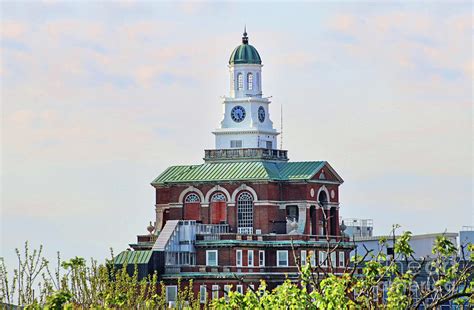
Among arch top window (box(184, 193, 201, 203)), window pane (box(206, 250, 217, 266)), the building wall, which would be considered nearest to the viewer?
window pane (box(206, 250, 217, 266))

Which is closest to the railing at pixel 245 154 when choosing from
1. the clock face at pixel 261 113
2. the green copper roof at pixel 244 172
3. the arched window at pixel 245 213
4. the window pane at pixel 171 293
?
the green copper roof at pixel 244 172

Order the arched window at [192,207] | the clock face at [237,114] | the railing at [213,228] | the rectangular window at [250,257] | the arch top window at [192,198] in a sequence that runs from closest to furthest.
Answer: the rectangular window at [250,257]
the railing at [213,228]
the arched window at [192,207]
the arch top window at [192,198]
the clock face at [237,114]

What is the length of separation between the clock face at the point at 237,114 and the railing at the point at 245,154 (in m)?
2.58

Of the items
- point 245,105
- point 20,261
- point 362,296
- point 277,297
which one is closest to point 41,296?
point 20,261

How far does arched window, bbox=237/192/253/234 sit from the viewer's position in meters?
126

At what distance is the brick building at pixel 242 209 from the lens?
12225 cm

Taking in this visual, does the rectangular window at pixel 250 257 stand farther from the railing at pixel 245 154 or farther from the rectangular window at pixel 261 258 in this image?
the railing at pixel 245 154

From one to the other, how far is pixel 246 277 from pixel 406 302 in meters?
77.3

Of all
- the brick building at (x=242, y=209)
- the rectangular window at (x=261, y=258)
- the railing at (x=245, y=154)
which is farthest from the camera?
the railing at (x=245, y=154)

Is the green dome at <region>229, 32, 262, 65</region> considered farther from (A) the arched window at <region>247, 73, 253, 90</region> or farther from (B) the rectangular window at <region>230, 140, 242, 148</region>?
(B) the rectangular window at <region>230, 140, 242, 148</region>

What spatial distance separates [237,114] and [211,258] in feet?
42.7

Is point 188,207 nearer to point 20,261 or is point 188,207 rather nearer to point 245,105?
point 245,105

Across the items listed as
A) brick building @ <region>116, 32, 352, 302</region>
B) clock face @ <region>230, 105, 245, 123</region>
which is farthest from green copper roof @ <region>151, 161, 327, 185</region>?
clock face @ <region>230, 105, 245, 123</region>

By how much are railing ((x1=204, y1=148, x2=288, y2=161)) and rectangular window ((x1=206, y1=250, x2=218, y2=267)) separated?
9.42m
